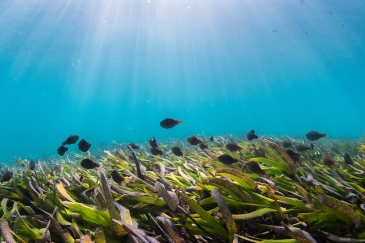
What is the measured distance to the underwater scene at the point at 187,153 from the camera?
1.57 metres

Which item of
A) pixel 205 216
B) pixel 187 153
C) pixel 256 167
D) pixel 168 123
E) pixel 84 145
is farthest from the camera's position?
pixel 187 153

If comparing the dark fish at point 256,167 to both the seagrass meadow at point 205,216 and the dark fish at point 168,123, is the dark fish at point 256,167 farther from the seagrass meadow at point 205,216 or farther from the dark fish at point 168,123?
the dark fish at point 168,123

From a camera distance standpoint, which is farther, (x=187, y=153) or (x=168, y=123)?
(x=187, y=153)

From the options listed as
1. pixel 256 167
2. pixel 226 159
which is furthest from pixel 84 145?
pixel 256 167

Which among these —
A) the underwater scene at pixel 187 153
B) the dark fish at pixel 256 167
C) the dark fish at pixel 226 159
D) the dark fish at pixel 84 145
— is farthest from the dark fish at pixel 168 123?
the dark fish at pixel 256 167

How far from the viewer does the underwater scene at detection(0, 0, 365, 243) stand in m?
1.57

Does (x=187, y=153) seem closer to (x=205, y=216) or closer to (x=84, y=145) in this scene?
(x=84, y=145)

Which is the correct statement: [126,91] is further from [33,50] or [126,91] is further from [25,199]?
[25,199]

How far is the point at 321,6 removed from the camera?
94.1 feet

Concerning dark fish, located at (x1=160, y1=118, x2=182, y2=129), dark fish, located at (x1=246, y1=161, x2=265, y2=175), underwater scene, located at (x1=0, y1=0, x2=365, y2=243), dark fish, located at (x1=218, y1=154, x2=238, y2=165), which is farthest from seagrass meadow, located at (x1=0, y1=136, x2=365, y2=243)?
dark fish, located at (x1=160, y1=118, x2=182, y2=129)

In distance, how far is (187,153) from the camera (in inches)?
213

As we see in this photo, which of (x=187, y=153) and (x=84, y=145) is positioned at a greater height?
(x=84, y=145)

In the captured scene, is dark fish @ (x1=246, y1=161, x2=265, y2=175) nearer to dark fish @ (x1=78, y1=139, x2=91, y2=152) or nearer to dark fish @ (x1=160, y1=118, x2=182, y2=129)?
dark fish @ (x1=160, y1=118, x2=182, y2=129)

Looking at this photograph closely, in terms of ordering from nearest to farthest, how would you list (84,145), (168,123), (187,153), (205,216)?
(205,216)
(84,145)
(168,123)
(187,153)
